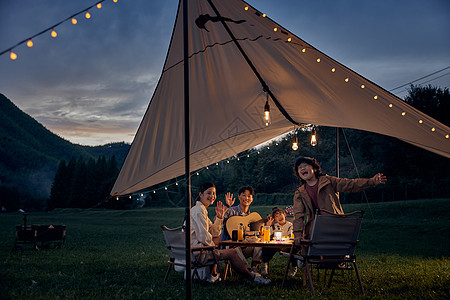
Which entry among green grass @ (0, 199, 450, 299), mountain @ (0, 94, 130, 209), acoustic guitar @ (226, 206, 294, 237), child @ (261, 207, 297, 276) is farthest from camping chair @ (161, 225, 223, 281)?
mountain @ (0, 94, 130, 209)

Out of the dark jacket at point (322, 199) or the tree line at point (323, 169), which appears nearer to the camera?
the dark jacket at point (322, 199)

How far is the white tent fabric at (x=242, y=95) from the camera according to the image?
175 inches

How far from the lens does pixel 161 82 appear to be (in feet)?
17.1

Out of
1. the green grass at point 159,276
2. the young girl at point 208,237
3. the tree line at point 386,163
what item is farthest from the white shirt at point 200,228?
the tree line at point 386,163

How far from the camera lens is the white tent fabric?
14.6 feet

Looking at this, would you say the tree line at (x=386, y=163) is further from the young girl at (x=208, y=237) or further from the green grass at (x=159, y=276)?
the young girl at (x=208, y=237)

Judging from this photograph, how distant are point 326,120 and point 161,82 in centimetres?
249

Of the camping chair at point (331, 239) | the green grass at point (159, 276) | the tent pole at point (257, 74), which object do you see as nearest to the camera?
the camping chair at point (331, 239)

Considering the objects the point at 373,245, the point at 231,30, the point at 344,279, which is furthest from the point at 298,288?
the point at 373,245

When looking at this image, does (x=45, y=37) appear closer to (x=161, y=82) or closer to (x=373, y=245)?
(x=161, y=82)

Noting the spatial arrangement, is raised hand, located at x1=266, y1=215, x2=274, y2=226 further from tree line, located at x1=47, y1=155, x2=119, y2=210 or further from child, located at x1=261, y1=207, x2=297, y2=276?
tree line, located at x1=47, y1=155, x2=119, y2=210

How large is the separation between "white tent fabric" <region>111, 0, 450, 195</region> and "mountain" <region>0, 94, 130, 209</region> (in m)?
59.1

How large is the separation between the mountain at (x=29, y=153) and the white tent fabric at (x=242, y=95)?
5908 centimetres

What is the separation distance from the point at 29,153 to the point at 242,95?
8053 centimetres
